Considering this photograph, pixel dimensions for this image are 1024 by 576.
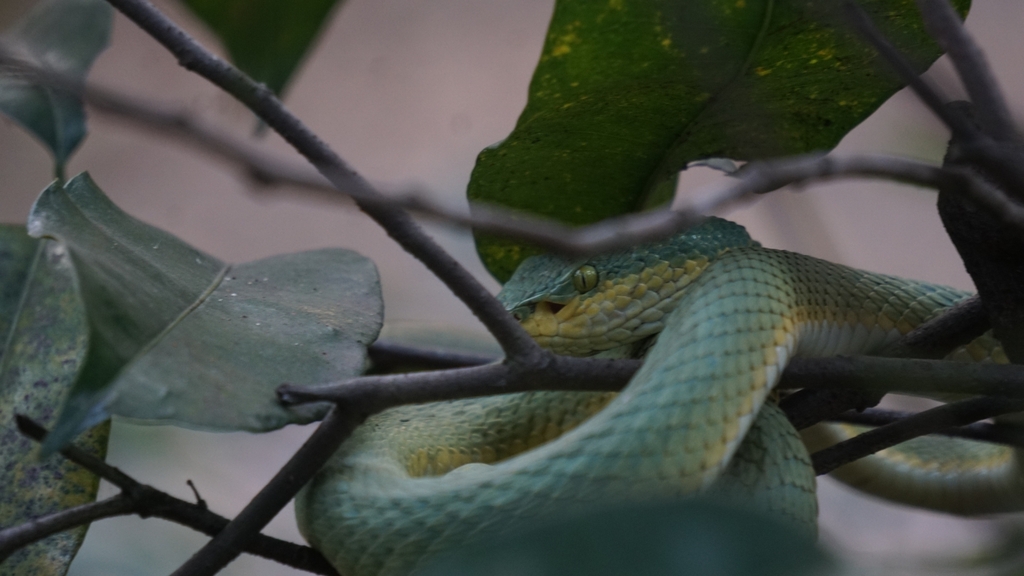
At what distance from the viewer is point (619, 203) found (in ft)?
4.11

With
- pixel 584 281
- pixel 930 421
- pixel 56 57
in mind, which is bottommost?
pixel 930 421

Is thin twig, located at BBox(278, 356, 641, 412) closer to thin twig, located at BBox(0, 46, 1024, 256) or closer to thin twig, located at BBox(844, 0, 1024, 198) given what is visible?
thin twig, located at BBox(0, 46, 1024, 256)

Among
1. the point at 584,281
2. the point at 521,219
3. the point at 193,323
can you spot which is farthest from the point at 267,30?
the point at 584,281

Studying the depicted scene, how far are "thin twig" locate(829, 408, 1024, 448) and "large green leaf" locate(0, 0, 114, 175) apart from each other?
0.94m

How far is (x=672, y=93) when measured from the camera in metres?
1.10

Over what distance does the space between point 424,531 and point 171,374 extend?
0.27m

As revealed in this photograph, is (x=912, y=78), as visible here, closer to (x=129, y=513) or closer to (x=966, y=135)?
(x=966, y=135)

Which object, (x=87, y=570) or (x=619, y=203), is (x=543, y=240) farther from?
(x=87, y=570)

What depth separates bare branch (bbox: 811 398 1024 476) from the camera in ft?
2.97

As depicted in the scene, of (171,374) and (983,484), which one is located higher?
(171,374)

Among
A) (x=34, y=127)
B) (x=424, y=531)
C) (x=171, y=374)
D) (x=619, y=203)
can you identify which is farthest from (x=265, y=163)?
(x=619, y=203)

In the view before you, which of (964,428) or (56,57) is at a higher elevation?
(56,57)

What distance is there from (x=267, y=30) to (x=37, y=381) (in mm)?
759

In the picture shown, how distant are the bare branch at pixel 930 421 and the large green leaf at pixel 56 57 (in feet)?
2.99
